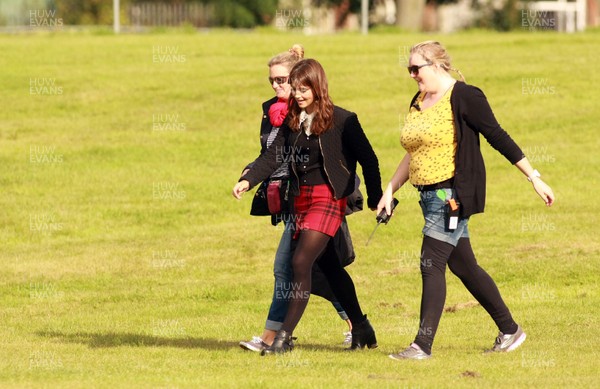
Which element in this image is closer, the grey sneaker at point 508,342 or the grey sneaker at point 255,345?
the grey sneaker at point 508,342

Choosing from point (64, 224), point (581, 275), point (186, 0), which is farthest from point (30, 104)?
point (186, 0)

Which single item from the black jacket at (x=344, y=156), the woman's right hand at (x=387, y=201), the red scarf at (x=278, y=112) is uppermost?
the red scarf at (x=278, y=112)

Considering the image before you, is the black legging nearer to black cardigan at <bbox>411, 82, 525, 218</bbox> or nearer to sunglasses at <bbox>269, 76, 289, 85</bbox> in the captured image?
black cardigan at <bbox>411, 82, 525, 218</bbox>

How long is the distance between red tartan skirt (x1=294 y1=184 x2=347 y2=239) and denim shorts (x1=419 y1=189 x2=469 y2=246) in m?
0.67

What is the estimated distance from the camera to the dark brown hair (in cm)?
933

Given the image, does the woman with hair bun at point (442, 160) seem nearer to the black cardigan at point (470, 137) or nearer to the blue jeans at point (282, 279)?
the black cardigan at point (470, 137)

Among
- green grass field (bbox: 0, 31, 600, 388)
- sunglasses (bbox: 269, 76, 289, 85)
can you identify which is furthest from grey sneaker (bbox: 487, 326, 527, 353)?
sunglasses (bbox: 269, 76, 289, 85)

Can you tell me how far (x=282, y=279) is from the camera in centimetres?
982

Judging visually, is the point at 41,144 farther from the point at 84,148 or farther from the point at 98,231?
the point at 98,231

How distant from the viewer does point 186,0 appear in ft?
155

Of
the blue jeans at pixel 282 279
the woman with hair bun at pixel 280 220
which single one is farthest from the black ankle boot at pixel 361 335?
the blue jeans at pixel 282 279

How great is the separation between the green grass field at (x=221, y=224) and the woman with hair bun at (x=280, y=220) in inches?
13.0

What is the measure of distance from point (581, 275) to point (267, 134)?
550 centimetres

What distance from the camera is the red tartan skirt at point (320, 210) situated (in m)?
9.47
